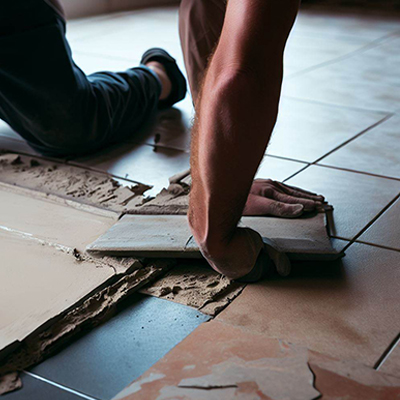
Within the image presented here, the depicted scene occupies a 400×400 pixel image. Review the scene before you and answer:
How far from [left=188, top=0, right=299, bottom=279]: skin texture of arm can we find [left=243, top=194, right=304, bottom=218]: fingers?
0.34 metres

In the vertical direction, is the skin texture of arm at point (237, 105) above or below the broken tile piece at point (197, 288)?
above

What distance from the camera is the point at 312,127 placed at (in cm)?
226

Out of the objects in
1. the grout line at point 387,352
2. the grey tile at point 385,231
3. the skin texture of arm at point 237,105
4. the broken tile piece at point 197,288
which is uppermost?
the skin texture of arm at point 237,105

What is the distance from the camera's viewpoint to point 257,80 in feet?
3.34

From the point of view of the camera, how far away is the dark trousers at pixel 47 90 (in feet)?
5.82

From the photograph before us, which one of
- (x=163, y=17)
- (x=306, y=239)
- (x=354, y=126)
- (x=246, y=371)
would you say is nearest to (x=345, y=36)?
(x=163, y=17)

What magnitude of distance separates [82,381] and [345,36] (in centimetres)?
392

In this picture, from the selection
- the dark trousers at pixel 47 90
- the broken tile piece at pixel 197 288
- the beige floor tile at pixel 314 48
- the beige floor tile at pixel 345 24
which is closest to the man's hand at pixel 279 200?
the broken tile piece at pixel 197 288

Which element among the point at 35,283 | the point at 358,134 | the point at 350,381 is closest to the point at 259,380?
the point at 350,381

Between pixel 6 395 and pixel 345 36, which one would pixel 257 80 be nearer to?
pixel 6 395

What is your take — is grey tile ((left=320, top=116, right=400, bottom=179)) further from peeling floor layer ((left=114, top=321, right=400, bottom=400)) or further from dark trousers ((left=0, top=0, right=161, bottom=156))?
peeling floor layer ((left=114, top=321, right=400, bottom=400))

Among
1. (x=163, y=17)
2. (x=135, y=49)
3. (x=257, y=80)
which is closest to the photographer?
(x=257, y=80)

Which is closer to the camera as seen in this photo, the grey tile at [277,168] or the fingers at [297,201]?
the fingers at [297,201]

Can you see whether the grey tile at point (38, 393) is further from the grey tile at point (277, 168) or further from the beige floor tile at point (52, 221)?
the grey tile at point (277, 168)
